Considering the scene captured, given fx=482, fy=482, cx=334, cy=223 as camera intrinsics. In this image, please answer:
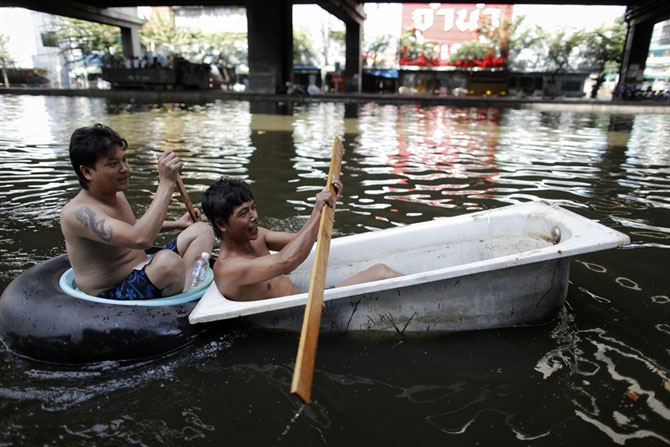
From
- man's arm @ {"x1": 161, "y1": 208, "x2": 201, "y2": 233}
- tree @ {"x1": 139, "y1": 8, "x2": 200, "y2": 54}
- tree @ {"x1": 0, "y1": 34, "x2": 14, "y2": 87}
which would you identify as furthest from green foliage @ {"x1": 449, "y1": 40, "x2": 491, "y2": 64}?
man's arm @ {"x1": 161, "y1": 208, "x2": 201, "y2": 233}

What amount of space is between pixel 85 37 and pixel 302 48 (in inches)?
807

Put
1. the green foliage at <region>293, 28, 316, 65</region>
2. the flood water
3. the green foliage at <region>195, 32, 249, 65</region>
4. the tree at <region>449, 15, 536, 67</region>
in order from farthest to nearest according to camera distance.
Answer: the green foliage at <region>195, 32, 249, 65</region>, the green foliage at <region>293, 28, 316, 65</region>, the tree at <region>449, 15, 536, 67</region>, the flood water

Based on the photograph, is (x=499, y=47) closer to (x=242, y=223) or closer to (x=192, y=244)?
(x=192, y=244)

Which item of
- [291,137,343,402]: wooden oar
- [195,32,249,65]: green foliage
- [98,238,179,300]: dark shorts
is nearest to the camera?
[291,137,343,402]: wooden oar

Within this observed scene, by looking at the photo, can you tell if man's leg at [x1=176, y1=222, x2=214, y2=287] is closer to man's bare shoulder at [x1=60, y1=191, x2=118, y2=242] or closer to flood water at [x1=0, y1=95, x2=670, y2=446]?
flood water at [x1=0, y1=95, x2=670, y2=446]

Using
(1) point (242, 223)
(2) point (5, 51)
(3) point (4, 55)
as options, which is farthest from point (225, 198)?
(2) point (5, 51)

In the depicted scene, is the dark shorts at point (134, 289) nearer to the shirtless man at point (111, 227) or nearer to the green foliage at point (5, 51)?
the shirtless man at point (111, 227)

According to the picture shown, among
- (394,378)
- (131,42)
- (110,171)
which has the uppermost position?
(131,42)

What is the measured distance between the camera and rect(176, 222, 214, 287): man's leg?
3260mm

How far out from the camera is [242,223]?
8.72 feet

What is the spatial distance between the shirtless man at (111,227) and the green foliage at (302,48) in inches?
1951

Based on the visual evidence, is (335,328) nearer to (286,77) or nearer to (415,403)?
(415,403)

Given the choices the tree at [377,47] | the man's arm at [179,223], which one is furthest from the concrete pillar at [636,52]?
the man's arm at [179,223]

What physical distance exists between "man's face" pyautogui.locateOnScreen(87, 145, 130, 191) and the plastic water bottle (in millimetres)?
813
